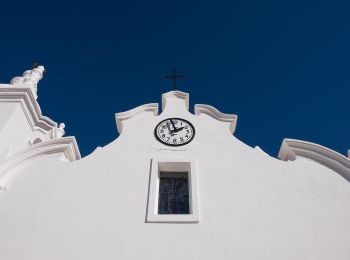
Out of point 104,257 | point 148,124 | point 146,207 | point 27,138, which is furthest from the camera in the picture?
point 27,138

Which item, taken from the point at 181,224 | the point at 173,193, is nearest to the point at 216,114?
the point at 173,193

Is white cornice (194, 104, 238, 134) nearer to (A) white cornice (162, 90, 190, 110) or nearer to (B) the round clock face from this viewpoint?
(A) white cornice (162, 90, 190, 110)

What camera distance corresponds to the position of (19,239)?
20.7ft

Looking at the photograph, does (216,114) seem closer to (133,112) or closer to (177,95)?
(177,95)

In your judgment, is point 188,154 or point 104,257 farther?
point 188,154

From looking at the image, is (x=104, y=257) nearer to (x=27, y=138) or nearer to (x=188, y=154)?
(x=188, y=154)

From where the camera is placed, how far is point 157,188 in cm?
732

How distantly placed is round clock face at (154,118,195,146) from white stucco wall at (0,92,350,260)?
0.17 m

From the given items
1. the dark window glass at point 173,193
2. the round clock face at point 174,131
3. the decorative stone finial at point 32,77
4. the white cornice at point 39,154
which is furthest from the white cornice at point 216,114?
the decorative stone finial at point 32,77

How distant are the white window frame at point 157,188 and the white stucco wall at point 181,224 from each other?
10 cm

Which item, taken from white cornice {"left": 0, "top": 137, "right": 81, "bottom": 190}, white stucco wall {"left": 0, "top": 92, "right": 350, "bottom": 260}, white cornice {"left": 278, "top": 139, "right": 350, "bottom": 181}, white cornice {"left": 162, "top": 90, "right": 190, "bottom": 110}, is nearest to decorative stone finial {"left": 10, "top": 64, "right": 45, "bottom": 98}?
white cornice {"left": 0, "top": 137, "right": 81, "bottom": 190}

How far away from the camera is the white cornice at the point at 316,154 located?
7625mm

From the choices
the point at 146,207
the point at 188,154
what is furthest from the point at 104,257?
the point at 188,154

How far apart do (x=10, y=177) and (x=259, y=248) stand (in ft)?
16.3
